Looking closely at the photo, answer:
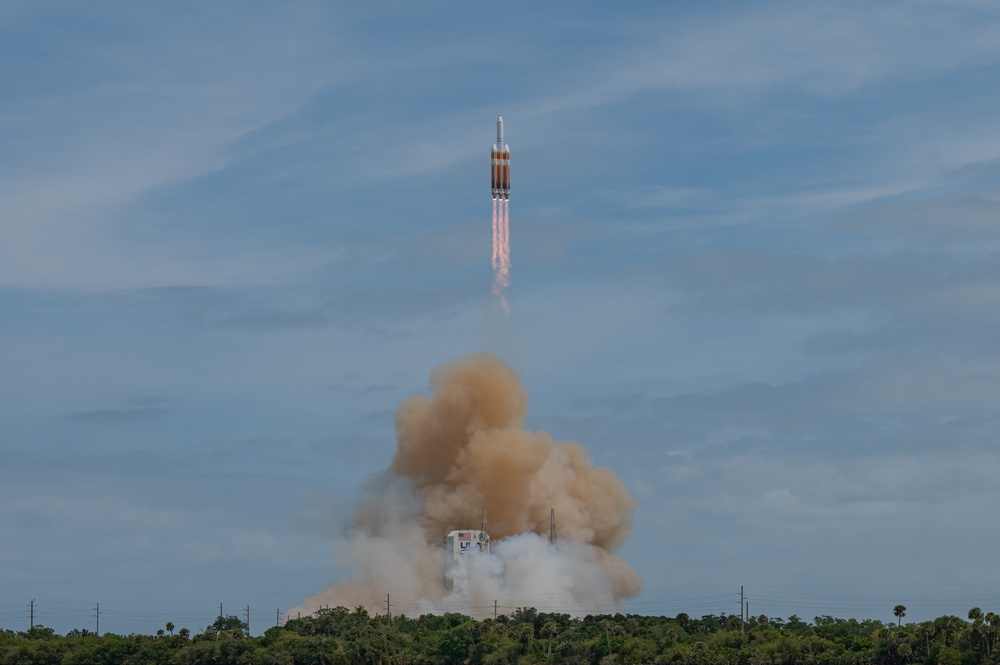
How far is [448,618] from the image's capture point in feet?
451

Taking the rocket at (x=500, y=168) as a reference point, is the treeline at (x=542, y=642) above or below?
below

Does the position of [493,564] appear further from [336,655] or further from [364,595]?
[336,655]

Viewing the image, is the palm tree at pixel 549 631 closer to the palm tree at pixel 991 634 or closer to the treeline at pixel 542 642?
the treeline at pixel 542 642

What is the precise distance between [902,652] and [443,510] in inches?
2307

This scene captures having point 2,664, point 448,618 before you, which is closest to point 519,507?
point 448,618

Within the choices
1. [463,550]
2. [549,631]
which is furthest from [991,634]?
[463,550]

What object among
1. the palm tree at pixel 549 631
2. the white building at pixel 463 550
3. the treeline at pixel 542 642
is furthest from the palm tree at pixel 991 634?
the white building at pixel 463 550

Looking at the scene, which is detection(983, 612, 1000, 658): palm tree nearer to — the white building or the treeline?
the treeline

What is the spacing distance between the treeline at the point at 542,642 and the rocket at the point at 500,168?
1536 inches

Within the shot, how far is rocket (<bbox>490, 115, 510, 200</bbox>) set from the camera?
136 m

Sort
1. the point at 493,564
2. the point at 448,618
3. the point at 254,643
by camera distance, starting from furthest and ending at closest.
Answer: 1. the point at 493,564
2. the point at 448,618
3. the point at 254,643

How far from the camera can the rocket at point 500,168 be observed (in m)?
136

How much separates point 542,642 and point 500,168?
143ft

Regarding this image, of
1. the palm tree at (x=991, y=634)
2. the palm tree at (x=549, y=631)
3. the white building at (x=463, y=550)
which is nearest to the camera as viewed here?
the palm tree at (x=991, y=634)
